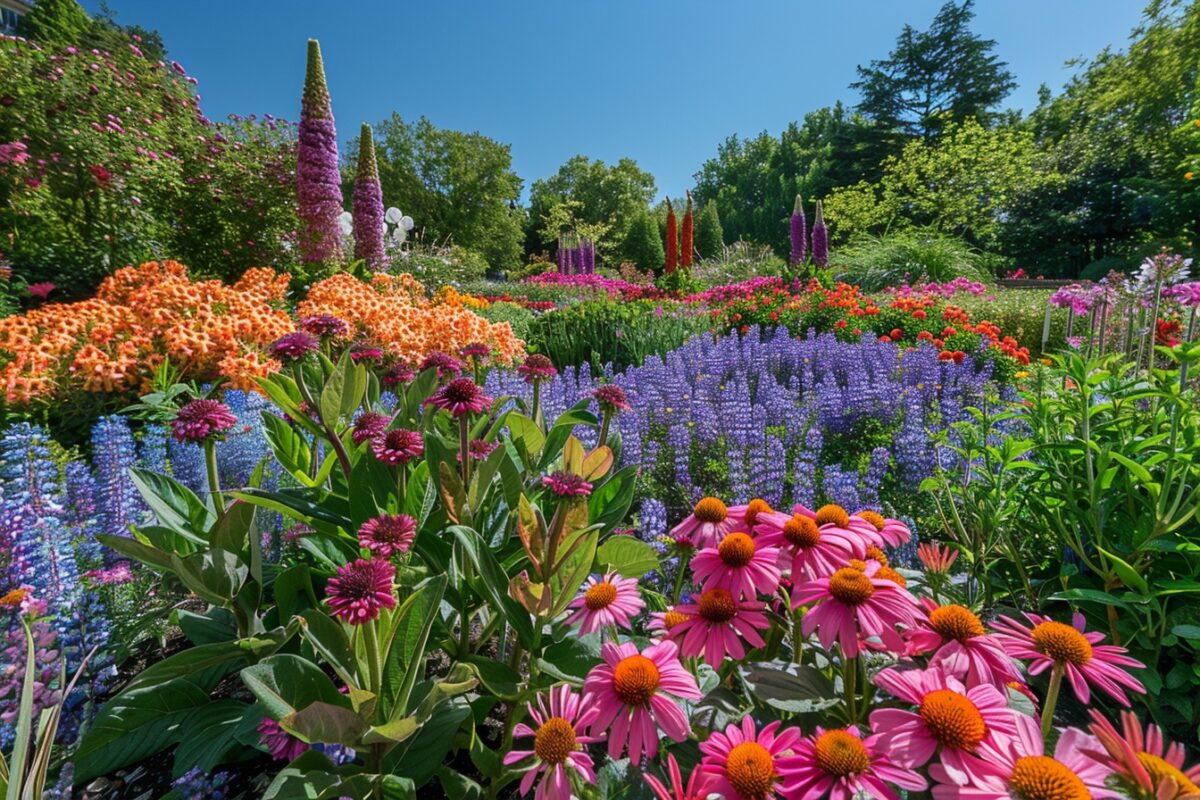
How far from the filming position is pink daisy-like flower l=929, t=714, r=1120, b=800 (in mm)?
508

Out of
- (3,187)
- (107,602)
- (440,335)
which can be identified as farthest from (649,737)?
(3,187)

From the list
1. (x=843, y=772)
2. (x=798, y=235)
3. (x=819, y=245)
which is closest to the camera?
(x=843, y=772)

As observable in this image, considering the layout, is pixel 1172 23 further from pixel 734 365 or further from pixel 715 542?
pixel 715 542

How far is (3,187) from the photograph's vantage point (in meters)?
4.57

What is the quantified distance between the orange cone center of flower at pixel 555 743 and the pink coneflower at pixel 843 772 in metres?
0.26

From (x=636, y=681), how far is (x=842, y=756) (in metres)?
0.24

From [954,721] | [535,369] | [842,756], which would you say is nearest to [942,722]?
[954,721]

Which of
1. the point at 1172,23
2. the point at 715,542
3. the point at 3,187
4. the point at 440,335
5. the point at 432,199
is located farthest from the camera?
the point at 432,199

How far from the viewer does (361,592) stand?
2.20 feet

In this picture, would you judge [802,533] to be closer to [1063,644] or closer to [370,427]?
[1063,644]

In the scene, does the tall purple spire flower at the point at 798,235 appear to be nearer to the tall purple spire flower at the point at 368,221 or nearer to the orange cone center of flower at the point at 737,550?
the tall purple spire flower at the point at 368,221

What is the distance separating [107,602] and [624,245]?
109ft

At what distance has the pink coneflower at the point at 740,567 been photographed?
32.7 inches

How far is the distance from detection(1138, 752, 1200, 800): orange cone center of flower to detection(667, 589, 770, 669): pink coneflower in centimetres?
40
